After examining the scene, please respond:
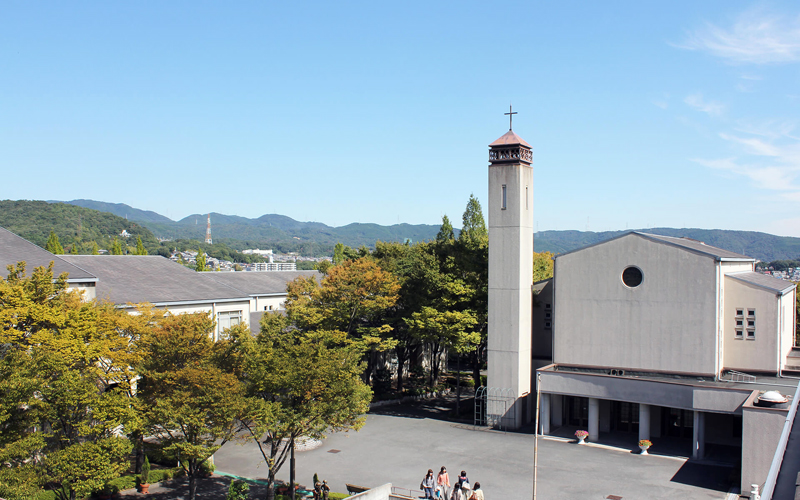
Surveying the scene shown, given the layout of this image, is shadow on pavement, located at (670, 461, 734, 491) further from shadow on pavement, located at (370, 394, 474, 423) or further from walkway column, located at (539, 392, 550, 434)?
shadow on pavement, located at (370, 394, 474, 423)

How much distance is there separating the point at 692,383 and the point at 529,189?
13526 millimetres

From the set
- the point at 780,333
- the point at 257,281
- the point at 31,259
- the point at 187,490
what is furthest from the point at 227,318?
the point at 780,333

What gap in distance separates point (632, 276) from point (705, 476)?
1080 cm

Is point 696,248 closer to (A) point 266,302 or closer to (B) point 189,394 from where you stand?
(B) point 189,394

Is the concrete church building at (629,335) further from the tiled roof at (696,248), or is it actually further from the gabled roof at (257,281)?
the gabled roof at (257,281)

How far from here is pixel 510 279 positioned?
117 feet

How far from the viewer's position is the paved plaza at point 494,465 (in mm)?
25078

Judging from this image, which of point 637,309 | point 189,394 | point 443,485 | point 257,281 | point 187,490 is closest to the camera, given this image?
point 189,394

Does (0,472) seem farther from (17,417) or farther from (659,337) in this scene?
(659,337)

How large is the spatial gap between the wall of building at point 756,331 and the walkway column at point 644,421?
5.12m

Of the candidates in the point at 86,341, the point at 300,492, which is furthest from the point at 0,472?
the point at 300,492

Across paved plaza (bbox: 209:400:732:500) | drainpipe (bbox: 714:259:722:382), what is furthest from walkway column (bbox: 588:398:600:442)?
drainpipe (bbox: 714:259:722:382)

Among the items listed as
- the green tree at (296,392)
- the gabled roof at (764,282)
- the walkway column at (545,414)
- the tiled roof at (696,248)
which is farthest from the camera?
the walkway column at (545,414)

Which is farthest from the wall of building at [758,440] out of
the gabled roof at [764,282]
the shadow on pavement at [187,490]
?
the shadow on pavement at [187,490]
